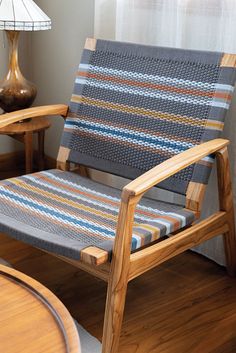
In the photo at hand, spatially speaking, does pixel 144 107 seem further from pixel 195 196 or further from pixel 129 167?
pixel 195 196

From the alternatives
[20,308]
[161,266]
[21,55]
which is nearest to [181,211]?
[161,266]

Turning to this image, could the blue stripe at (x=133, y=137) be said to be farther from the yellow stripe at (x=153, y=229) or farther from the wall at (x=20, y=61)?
the wall at (x=20, y=61)

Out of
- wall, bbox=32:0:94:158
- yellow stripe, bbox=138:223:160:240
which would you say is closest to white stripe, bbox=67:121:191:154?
yellow stripe, bbox=138:223:160:240

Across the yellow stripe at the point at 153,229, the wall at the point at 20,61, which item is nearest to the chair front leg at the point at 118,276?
the yellow stripe at the point at 153,229

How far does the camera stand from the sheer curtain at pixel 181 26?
1910mm

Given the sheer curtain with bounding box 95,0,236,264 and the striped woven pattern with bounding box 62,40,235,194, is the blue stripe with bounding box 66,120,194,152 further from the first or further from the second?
the sheer curtain with bounding box 95,0,236,264

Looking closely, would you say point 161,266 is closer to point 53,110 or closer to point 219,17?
point 53,110

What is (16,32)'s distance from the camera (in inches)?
92.9

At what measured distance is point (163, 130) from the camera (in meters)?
1.92

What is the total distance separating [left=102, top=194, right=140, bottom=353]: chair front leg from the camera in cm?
144

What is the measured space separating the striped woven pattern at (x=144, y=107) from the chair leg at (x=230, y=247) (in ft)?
0.71

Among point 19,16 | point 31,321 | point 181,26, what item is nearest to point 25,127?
point 19,16

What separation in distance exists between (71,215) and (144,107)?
1.61 feet

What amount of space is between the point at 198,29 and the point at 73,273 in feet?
3.12
